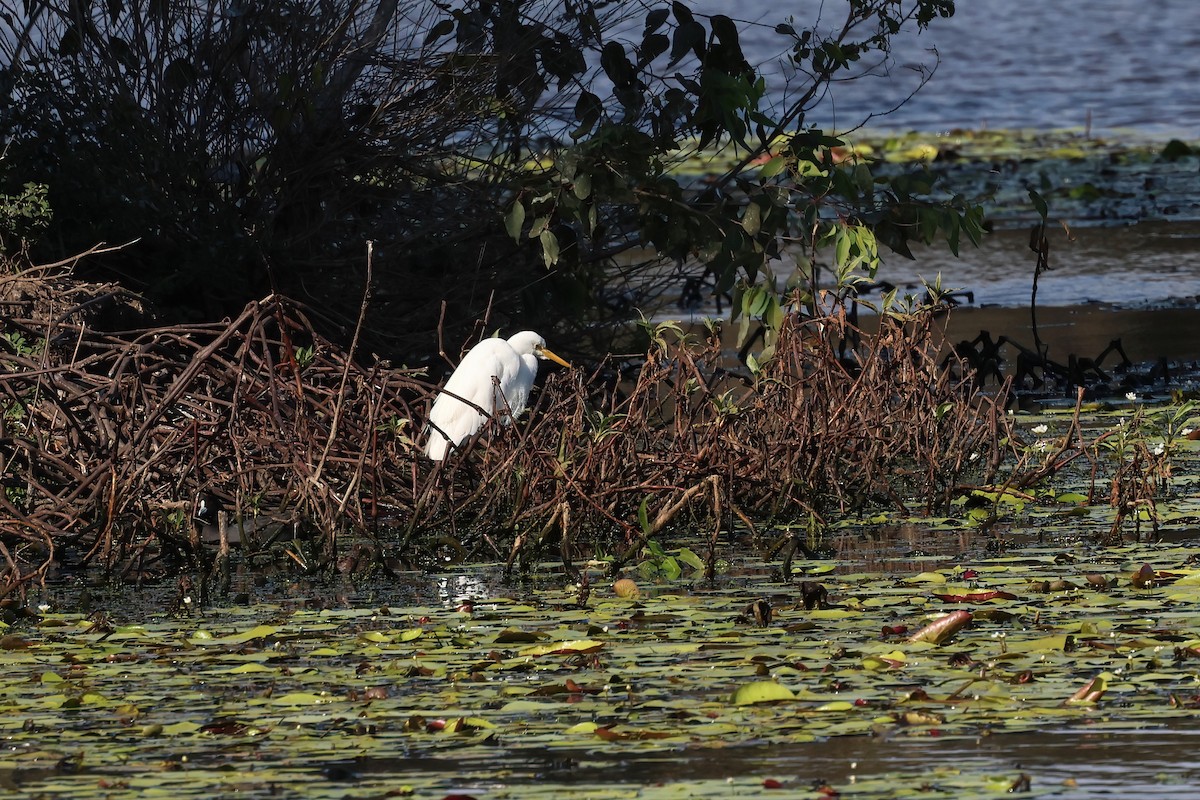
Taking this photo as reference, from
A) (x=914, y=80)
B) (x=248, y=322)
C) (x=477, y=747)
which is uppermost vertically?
(x=914, y=80)

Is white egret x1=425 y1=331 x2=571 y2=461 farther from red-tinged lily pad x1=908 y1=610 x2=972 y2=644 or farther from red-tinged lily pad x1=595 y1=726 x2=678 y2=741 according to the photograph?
red-tinged lily pad x1=595 y1=726 x2=678 y2=741

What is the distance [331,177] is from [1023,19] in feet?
129

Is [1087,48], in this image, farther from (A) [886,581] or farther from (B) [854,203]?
(A) [886,581]

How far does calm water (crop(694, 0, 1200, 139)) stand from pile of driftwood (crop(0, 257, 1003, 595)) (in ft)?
53.8

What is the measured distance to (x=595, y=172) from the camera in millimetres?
8766

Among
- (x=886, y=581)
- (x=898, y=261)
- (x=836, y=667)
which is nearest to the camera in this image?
(x=836, y=667)

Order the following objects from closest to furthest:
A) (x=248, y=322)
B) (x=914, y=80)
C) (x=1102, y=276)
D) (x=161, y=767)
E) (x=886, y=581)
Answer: (x=161, y=767), (x=886, y=581), (x=248, y=322), (x=1102, y=276), (x=914, y=80)

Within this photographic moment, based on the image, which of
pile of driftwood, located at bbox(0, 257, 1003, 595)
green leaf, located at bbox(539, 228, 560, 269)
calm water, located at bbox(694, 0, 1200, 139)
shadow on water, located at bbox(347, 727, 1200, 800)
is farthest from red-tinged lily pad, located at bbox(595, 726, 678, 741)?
calm water, located at bbox(694, 0, 1200, 139)

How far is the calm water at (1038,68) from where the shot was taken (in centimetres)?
3073

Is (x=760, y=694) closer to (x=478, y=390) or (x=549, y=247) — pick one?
(x=478, y=390)

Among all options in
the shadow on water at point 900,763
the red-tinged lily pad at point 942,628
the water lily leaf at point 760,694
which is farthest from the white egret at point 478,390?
the shadow on water at point 900,763

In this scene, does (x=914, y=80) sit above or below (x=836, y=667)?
above

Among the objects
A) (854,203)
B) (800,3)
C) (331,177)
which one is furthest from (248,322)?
(800,3)

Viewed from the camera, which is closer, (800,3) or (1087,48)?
(1087,48)
